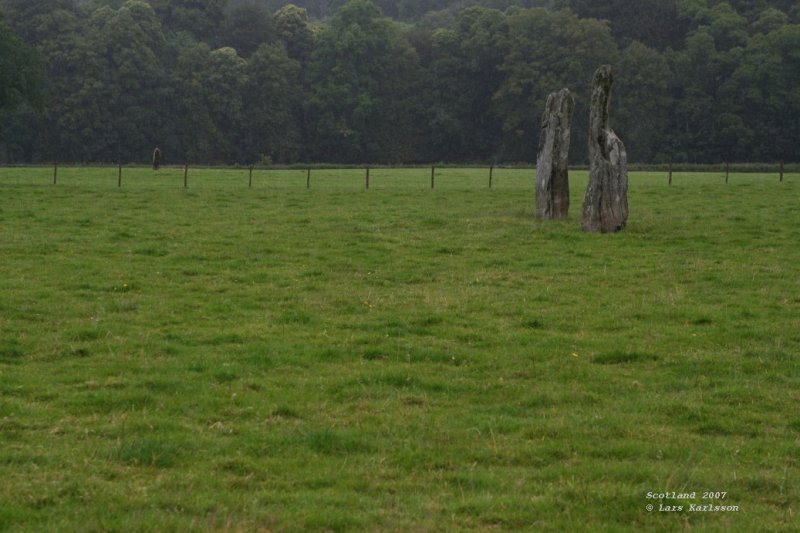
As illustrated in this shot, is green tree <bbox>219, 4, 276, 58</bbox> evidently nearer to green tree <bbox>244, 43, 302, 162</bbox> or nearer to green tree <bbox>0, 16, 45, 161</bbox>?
green tree <bbox>244, 43, 302, 162</bbox>

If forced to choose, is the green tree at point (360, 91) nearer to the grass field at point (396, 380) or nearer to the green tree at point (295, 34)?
the green tree at point (295, 34)

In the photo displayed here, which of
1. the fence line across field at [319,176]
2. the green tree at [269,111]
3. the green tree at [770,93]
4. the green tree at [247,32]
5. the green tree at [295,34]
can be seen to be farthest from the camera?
the green tree at [247,32]

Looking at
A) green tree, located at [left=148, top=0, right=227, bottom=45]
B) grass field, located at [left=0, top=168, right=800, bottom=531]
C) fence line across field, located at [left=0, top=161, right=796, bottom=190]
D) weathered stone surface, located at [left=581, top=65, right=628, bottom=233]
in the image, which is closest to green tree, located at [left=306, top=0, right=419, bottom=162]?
green tree, located at [left=148, top=0, right=227, bottom=45]

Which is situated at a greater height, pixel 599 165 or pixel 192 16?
pixel 192 16

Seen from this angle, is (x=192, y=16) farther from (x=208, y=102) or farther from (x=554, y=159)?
(x=554, y=159)

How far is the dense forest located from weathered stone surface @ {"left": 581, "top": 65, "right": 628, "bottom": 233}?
59160 millimetres

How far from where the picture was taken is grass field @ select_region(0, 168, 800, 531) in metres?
8.66

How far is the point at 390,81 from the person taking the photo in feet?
320

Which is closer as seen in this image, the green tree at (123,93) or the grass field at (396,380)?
the grass field at (396,380)

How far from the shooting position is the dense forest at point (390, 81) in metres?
85.8

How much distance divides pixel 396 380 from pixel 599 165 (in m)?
16.5

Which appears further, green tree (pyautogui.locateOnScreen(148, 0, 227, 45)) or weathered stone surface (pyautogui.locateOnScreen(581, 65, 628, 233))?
green tree (pyautogui.locateOnScreen(148, 0, 227, 45))

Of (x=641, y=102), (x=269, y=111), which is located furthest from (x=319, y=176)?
(x=641, y=102)

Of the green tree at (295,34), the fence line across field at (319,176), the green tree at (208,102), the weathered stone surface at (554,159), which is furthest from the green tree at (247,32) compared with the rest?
the weathered stone surface at (554,159)
